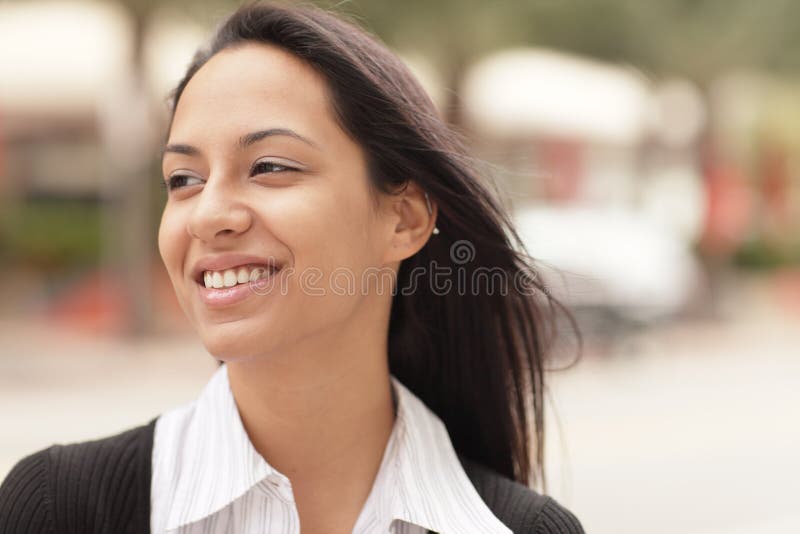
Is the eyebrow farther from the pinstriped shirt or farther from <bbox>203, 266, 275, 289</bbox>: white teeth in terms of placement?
the pinstriped shirt

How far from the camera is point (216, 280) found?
168cm

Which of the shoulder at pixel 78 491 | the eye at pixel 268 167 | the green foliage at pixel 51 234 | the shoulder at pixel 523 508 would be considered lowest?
the shoulder at pixel 523 508

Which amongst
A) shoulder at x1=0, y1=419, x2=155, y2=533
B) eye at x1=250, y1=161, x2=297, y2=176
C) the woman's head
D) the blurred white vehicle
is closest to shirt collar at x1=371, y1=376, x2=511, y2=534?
the woman's head

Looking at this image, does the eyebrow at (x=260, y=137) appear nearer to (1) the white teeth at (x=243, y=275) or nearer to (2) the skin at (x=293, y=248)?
(2) the skin at (x=293, y=248)

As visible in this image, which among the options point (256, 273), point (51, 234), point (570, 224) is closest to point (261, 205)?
point (256, 273)

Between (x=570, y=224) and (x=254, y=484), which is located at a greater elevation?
(x=570, y=224)

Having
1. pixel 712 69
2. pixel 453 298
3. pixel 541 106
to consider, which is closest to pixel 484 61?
pixel 541 106

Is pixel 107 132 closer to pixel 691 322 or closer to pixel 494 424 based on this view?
pixel 691 322

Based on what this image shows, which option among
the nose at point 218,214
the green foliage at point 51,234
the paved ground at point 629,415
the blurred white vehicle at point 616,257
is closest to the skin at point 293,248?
the nose at point 218,214

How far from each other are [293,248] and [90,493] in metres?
0.56

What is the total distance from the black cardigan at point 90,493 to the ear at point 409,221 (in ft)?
1.88

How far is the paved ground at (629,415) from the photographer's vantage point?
579cm

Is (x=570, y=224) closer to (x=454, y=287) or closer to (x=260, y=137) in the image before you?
(x=454, y=287)

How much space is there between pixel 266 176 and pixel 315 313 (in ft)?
0.86
